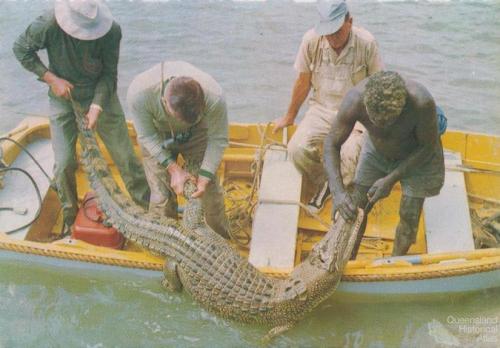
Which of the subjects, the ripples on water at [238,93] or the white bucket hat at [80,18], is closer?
the white bucket hat at [80,18]

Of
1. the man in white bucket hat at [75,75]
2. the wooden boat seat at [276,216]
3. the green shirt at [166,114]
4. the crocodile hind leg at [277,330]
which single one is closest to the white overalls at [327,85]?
the wooden boat seat at [276,216]

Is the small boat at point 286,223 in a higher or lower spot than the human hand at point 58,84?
lower

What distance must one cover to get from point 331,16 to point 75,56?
7.98 ft

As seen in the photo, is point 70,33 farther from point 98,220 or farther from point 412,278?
point 412,278

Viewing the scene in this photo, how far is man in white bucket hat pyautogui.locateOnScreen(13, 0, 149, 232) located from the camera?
16.4 ft

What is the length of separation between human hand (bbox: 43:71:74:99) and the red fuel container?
3.65ft

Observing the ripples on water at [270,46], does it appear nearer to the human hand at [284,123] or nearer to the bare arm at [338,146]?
the human hand at [284,123]

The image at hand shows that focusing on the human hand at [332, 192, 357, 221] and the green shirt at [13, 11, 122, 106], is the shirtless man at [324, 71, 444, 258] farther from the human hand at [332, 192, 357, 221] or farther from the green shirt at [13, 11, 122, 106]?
the green shirt at [13, 11, 122, 106]

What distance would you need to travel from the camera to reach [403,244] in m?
5.15

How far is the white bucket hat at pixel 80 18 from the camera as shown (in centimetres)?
493

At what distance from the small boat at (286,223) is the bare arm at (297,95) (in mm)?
215

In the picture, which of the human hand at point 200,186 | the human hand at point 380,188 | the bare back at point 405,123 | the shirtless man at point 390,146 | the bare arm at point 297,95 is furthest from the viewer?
the bare arm at point 297,95

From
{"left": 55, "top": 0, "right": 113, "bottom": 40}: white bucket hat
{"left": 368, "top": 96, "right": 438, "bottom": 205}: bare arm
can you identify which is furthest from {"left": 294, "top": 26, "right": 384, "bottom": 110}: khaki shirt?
{"left": 55, "top": 0, "right": 113, "bottom": 40}: white bucket hat

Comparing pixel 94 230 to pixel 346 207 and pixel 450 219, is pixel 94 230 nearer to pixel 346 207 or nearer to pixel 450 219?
pixel 346 207
